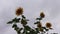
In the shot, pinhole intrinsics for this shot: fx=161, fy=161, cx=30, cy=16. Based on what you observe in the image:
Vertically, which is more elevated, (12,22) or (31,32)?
(12,22)

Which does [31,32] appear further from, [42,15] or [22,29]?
[42,15]

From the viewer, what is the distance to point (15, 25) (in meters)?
3.56

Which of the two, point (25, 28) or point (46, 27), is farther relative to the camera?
point (46, 27)

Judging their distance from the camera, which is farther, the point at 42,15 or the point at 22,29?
the point at 42,15

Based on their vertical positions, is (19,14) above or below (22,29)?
above

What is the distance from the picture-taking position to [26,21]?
3584mm

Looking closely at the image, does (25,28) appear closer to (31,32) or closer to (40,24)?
(31,32)

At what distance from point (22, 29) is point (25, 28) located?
93 millimetres

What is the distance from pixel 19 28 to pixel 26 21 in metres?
0.22

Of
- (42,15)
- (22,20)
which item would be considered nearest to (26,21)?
(22,20)

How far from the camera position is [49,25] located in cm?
406

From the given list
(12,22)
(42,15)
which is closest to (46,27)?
(42,15)

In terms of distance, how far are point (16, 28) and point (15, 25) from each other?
70 mm

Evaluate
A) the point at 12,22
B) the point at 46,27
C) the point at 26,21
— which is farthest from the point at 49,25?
the point at 12,22
